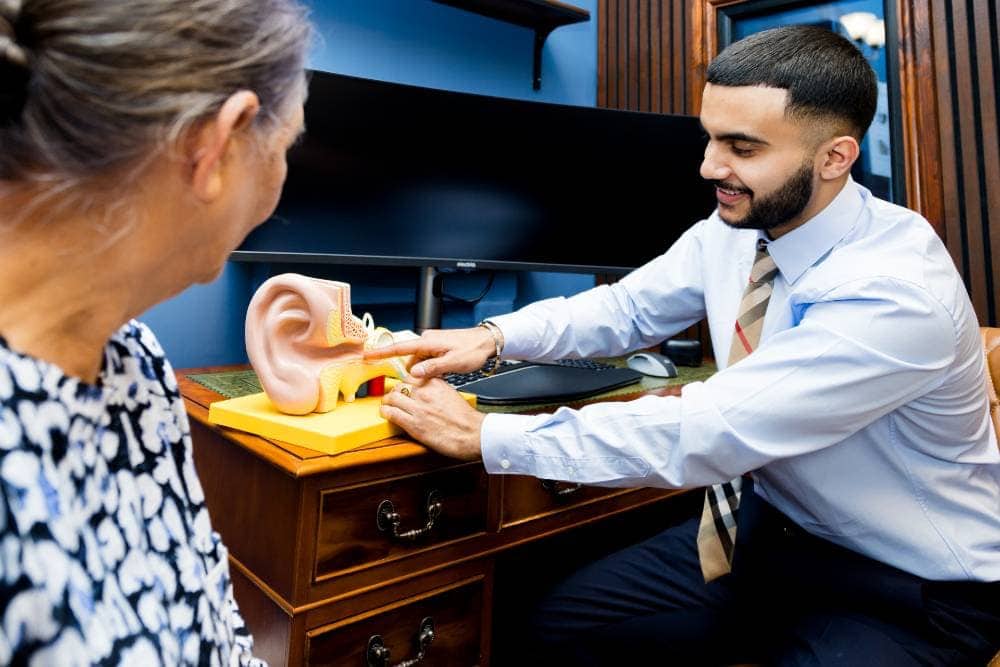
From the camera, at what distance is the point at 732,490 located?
1188 mm

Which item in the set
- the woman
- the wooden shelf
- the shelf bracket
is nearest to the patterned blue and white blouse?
the woman

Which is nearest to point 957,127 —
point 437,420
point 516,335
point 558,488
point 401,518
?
point 516,335

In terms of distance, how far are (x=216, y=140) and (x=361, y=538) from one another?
23.3 inches

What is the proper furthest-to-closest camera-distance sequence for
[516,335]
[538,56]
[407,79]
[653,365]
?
1. [538,56]
2. [407,79]
3. [653,365]
4. [516,335]

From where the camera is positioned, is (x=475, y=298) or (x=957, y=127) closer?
(x=957, y=127)

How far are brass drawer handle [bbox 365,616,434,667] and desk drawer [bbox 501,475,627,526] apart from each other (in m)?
0.20

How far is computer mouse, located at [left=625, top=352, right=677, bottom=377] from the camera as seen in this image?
1.46 meters

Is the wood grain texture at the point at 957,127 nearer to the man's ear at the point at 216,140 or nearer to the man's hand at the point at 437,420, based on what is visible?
the man's hand at the point at 437,420

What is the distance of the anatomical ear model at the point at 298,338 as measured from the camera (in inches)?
35.4

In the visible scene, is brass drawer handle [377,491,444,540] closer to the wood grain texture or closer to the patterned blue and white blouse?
the patterned blue and white blouse

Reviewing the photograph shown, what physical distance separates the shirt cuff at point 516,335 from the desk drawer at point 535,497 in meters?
0.32

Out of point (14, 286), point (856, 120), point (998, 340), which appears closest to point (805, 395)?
point (856, 120)

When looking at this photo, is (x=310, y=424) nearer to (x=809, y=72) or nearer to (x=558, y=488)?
(x=558, y=488)

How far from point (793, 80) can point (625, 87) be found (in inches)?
47.6
